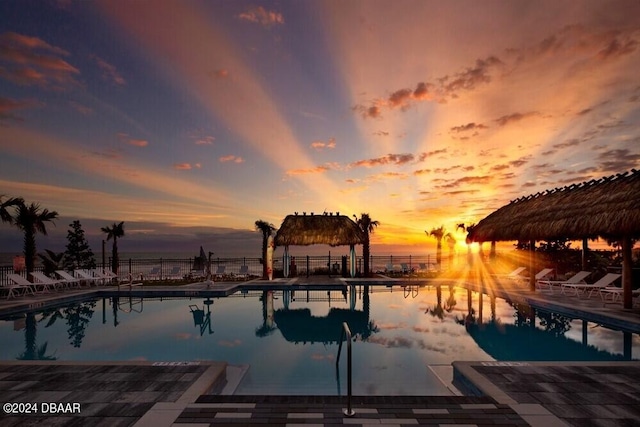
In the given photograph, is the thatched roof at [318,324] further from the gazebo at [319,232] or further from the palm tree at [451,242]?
the palm tree at [451,242]

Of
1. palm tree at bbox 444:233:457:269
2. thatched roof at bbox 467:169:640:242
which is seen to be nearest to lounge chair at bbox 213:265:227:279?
thatched roof at bbox 467:169:640:242

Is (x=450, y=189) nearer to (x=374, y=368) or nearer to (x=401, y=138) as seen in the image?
(x=401, y=138)

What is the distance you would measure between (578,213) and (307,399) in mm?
12595

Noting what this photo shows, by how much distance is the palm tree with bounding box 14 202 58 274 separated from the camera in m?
18.0

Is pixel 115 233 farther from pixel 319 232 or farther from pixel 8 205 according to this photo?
pixel 319 232

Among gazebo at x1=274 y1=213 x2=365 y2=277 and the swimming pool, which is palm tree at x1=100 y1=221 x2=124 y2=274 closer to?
the swimming pool

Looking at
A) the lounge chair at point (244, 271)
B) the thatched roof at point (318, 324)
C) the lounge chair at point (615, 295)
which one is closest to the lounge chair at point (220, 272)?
the lounge chair at point (244, 271)

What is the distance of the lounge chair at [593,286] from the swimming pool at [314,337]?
2320 millimetres

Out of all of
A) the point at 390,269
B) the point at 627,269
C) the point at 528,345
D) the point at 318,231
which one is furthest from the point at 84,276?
the point at 627,269

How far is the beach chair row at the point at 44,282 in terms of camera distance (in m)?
15.3

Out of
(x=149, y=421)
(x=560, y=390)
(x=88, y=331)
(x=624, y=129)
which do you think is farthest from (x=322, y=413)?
(x=624, y=129)

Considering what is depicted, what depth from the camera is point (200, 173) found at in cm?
2119

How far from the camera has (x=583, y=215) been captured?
42.5ft

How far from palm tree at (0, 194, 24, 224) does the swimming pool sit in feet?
18.9
